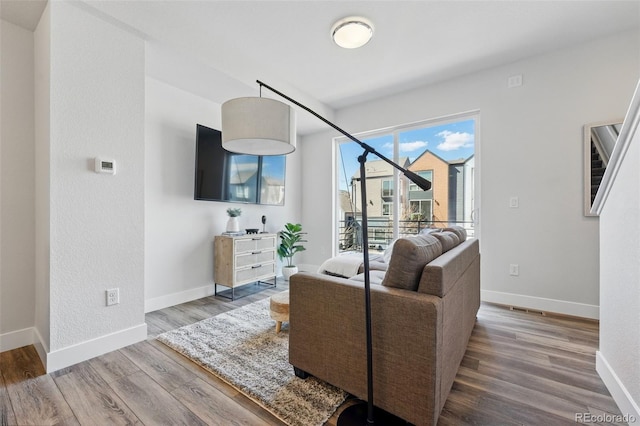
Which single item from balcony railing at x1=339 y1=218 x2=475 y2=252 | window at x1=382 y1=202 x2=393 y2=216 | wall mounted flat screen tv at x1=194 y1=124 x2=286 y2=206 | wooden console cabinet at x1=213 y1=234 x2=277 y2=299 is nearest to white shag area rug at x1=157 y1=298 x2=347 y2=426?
wooden console cabinet at x1=213 y1=234 x2=277 y2=299

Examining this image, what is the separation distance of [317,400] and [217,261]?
2.26 metres

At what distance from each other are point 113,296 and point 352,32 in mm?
2816

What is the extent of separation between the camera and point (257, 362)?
1.80 meters

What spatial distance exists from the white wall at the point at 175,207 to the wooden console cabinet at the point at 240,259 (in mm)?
175

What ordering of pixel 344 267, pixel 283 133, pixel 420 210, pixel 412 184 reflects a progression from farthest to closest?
pixel 412 184, pixel 420 210, pixel 344 267, pixel 283 133

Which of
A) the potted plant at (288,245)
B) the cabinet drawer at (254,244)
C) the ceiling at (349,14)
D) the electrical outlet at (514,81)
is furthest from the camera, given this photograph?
the potted plant at (288,245)

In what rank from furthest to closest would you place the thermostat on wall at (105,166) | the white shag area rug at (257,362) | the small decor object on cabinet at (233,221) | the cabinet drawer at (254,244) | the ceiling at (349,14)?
the small decor object on cabinet at (233,221) < the cabinet drawer at (254,244) < the ceiling at (349,14) < the thermostat on wall at (105,166) < the white shag area rug at (257,362)

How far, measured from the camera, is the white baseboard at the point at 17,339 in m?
1.96

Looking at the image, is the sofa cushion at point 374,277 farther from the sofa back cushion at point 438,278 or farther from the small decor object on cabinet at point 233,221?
the small decor object on cabinet at point 233,221

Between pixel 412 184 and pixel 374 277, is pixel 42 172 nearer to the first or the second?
pixel 374 277

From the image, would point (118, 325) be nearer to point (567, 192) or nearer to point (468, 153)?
point (468, 153)

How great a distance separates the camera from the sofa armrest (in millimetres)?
1144

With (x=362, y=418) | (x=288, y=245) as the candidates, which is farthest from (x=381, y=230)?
(x=362, y=418)

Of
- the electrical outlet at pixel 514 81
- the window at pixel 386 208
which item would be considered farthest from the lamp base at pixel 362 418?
the electrical outlet at pixel 514 81
